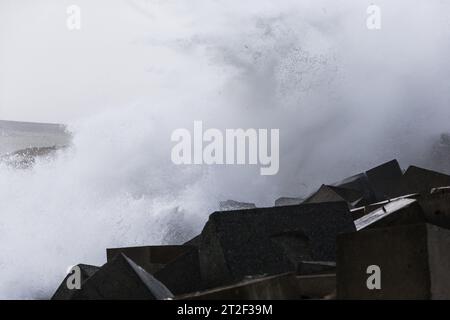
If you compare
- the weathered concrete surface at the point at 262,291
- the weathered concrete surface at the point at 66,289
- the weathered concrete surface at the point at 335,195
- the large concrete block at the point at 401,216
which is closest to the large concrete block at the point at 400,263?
the weathered concrete surface at the point at 262,291

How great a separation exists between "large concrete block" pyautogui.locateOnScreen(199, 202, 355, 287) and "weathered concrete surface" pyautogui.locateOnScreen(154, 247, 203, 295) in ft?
Result: 0.16

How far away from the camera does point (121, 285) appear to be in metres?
3.03

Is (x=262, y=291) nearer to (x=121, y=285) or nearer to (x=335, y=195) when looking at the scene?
(x=121, y=285)

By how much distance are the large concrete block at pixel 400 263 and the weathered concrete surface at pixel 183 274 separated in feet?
2.65

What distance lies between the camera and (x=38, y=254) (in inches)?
234

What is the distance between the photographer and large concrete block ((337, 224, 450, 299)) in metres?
2.63

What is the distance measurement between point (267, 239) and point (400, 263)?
77 centimetres

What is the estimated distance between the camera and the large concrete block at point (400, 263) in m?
2.63

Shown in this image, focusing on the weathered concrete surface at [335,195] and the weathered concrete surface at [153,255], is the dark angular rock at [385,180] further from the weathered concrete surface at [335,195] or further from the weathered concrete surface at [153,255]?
the weathered concrete surface at [153,255]

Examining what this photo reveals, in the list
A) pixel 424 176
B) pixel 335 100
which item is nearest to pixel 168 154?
pixel 335 100

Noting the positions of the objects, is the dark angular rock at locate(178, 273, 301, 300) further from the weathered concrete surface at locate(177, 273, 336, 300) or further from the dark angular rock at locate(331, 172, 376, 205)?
the dark angular rock at locate(331, 172, 376, 205)

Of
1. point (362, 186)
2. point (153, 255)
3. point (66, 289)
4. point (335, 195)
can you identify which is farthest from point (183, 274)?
point (362, 186)

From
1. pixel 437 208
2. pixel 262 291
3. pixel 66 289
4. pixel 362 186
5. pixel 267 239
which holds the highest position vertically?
pixel 362 186

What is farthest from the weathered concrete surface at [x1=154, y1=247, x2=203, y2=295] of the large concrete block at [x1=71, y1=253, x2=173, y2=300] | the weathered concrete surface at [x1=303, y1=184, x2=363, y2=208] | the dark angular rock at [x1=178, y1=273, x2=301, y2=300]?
the weathered concrete surface at [x1=303, y1=184, x2=363, y2=208]
